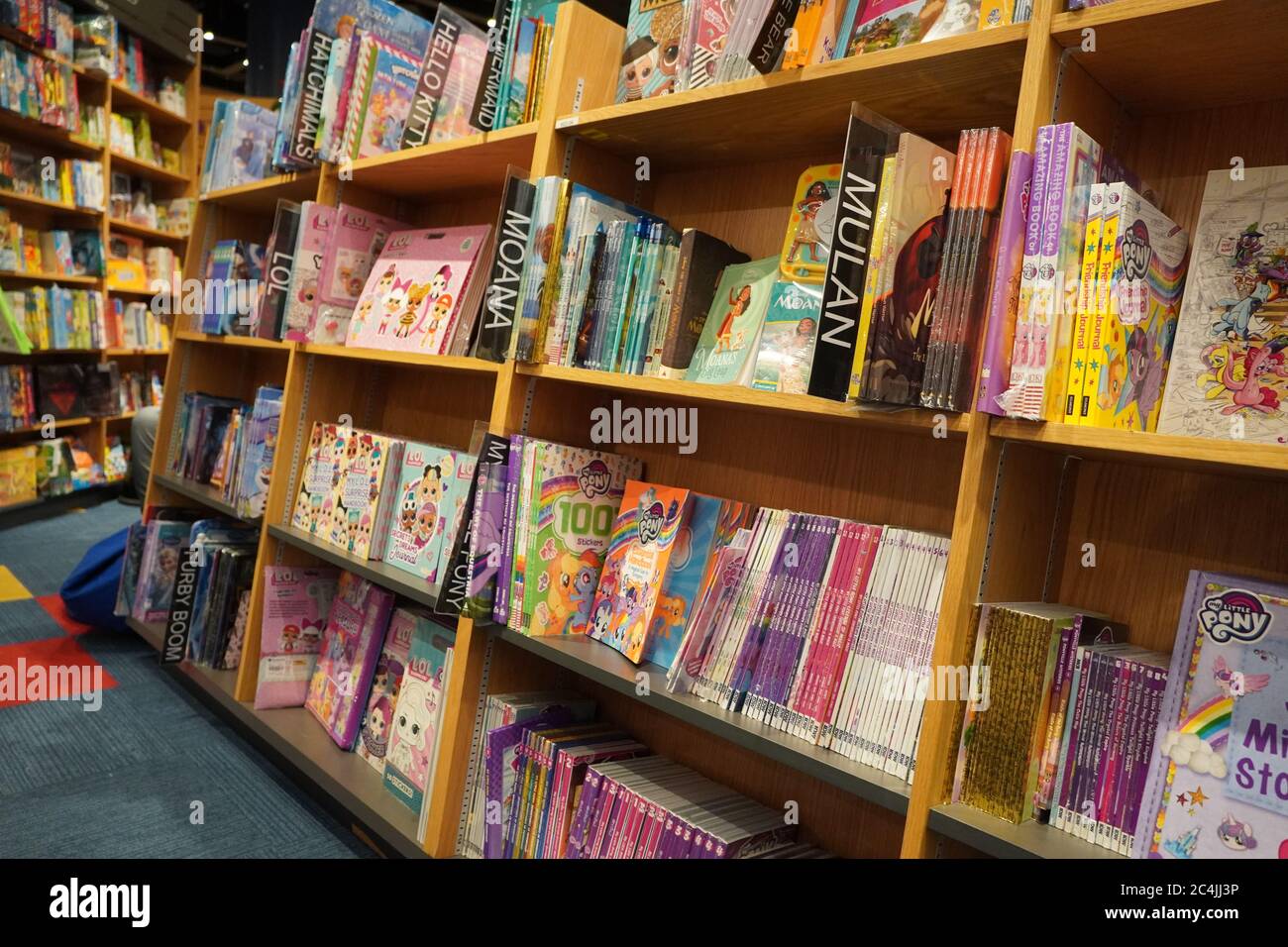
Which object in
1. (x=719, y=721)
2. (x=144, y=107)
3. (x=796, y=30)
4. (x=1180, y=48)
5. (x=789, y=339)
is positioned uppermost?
(x=144, y=107)

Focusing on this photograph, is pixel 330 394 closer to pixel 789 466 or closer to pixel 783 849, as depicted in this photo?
pixel 789 466

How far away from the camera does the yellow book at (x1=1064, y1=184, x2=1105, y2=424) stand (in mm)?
1055

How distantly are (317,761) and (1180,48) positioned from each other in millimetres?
2263

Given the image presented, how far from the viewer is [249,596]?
8.98 feet

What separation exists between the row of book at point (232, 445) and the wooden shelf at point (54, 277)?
2.17m

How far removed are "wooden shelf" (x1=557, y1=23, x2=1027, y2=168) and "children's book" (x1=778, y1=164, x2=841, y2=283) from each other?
0.09m

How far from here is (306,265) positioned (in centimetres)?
257

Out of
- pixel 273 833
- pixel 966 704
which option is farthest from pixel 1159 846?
pixel 273 833

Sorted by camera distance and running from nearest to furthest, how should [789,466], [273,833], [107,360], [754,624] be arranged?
[754,624], [789,466], [273,833], [107,360]

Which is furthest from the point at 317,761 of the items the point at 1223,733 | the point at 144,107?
the point at 144,107

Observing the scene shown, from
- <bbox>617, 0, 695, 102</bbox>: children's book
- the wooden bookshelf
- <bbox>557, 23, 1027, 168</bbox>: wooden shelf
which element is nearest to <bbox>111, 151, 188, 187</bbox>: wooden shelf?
the wooden bookshelf

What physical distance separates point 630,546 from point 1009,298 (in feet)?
2.85

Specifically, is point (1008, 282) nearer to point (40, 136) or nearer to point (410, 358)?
point (410, 358)

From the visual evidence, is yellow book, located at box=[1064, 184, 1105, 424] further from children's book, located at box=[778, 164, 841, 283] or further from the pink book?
the pink book
